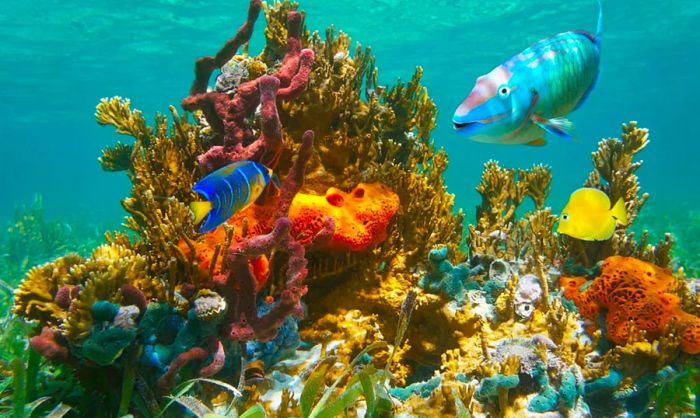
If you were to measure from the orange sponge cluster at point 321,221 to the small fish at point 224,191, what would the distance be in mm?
963

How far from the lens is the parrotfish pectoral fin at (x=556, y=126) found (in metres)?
1.85

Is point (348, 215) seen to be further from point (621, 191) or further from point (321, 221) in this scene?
point (621, 191)

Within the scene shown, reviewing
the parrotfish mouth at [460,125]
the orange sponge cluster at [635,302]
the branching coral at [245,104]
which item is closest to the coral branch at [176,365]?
the branching coral at [245,104]

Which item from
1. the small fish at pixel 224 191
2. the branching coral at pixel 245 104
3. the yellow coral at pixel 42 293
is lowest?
the yellow coral at pixel 42 293

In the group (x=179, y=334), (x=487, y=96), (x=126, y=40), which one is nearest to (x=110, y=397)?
(x=179, y=334)

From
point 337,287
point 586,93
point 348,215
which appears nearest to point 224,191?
point 348,215

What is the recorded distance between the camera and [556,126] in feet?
6.17

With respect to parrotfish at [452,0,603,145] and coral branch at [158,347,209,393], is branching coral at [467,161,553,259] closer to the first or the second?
parrotfish at [452,0,603,145]

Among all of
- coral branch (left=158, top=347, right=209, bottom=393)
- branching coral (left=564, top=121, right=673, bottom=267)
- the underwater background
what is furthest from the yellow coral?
branching coral (left=564, top=121, right=673, bottom=267)

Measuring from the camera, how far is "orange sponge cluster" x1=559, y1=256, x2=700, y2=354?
317cm

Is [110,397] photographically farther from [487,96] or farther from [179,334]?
[487,96]

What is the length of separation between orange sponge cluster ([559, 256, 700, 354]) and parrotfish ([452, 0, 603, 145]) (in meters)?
2.09

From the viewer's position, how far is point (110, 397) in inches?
109

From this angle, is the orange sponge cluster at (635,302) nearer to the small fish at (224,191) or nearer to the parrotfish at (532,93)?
the parrotfish at (532,93)
